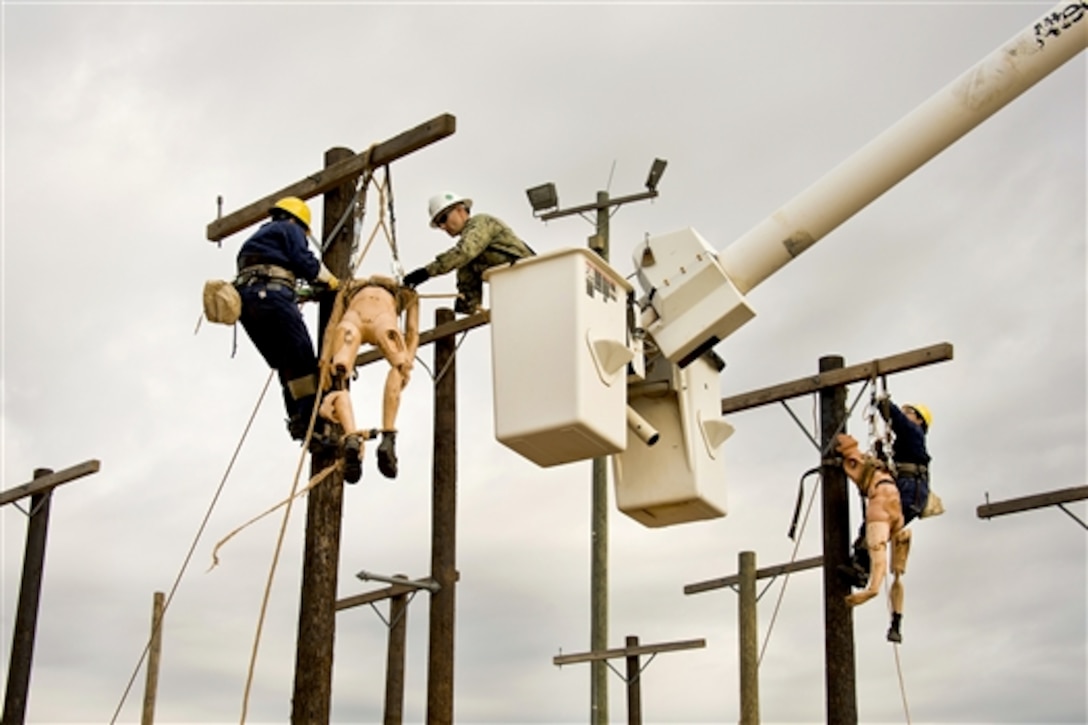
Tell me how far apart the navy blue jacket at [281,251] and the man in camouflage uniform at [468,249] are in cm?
54

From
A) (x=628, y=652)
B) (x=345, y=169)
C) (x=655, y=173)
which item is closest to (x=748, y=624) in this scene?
(x=628, y=652)

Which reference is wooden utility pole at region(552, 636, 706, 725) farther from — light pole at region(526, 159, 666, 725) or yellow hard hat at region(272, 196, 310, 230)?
yellow hard hat at region(272, 196, 310, 230)

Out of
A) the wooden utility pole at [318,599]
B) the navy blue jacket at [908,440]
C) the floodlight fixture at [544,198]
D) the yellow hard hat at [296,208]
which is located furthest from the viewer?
the floodlight fixture at [544,198]

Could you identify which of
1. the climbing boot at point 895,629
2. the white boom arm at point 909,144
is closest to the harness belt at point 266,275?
the white boom arm at point 909,144

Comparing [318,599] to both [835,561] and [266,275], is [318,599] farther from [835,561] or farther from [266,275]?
[835,561]

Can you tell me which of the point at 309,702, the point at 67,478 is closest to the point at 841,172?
the point at 309,702

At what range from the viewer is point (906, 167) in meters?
7.83

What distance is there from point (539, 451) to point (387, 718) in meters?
6.32

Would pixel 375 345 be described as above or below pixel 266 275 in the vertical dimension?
below

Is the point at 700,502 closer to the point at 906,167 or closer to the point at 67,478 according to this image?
the point at 906,167

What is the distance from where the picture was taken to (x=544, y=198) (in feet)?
51.3

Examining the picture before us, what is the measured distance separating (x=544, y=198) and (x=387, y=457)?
30.0ft

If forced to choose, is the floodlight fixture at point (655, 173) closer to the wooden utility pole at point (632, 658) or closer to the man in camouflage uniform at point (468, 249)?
the wooden utility pole at point (632, 658)

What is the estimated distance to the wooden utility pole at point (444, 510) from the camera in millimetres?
10398
